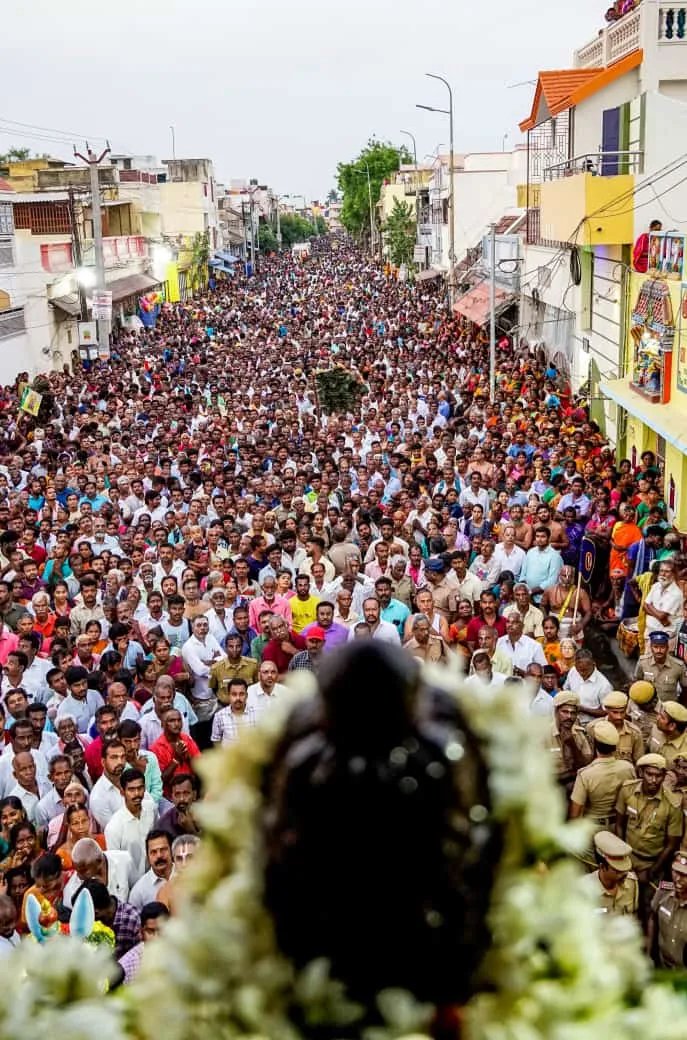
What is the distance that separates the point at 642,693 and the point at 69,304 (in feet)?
102

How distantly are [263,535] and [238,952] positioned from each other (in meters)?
9.95

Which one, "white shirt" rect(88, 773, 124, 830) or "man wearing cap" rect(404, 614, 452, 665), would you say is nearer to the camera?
"white shirt" rect(88, 773, 124, 830)

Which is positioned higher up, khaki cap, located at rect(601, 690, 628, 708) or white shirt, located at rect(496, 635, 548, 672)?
khaki cap, located at rect(601, 690, 628, 708)

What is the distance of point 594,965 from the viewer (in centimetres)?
150

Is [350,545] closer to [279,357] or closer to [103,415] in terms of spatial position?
[103,415]

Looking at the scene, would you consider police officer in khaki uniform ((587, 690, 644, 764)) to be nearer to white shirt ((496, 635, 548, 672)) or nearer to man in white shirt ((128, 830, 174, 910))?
white shirt ((496, 635, 548, 672))

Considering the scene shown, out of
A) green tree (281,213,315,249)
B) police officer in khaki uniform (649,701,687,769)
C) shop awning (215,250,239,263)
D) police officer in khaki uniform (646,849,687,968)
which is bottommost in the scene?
green tree (281,213,315,249)

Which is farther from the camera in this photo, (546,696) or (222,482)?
(222,482)

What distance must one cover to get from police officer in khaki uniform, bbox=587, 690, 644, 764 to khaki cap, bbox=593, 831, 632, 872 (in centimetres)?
117

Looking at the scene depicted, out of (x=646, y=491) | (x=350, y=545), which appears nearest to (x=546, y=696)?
(x=350, y=545)

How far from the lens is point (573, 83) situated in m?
23.5

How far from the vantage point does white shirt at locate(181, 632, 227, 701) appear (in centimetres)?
852

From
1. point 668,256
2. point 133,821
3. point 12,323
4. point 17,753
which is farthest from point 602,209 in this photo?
point 12,323

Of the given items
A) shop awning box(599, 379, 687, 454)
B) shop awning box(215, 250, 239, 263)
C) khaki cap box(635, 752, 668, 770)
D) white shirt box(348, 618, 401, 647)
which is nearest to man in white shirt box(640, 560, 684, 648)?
white shirt box(348, 618, 401, 647)
